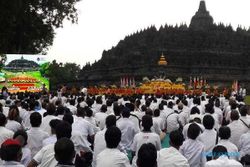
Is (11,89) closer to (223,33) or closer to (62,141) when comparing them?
(62,141)

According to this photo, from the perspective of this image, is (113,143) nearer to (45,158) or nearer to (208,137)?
(45,158)

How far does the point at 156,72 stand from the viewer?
62844mm

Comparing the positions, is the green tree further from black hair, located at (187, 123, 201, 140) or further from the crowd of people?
black hair, located at (187, 123, 201, 140)

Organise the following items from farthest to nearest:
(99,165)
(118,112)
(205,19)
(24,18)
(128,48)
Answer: (205,19) < (128,48) < (24,18) < (118,112) < (99,165)

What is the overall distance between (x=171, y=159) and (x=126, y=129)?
11.2 ft

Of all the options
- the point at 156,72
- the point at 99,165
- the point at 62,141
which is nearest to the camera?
the point at 62,141

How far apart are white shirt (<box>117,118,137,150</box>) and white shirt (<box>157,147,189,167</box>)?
3152 millimetres

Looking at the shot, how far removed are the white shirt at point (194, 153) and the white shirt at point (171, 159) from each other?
1.10 m

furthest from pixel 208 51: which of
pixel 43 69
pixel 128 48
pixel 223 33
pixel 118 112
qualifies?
pixel 118 112

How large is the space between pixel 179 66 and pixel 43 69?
44.0 metres

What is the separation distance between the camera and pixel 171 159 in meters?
6.13

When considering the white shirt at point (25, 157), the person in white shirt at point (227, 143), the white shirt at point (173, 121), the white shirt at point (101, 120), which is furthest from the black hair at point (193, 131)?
the white shirt at point (173, 121)

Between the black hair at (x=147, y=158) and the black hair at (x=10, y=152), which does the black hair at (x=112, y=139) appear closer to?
the black hair at (x=147, y=158)

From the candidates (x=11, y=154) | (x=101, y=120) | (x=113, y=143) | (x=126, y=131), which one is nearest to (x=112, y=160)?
(x=113, y=143)
